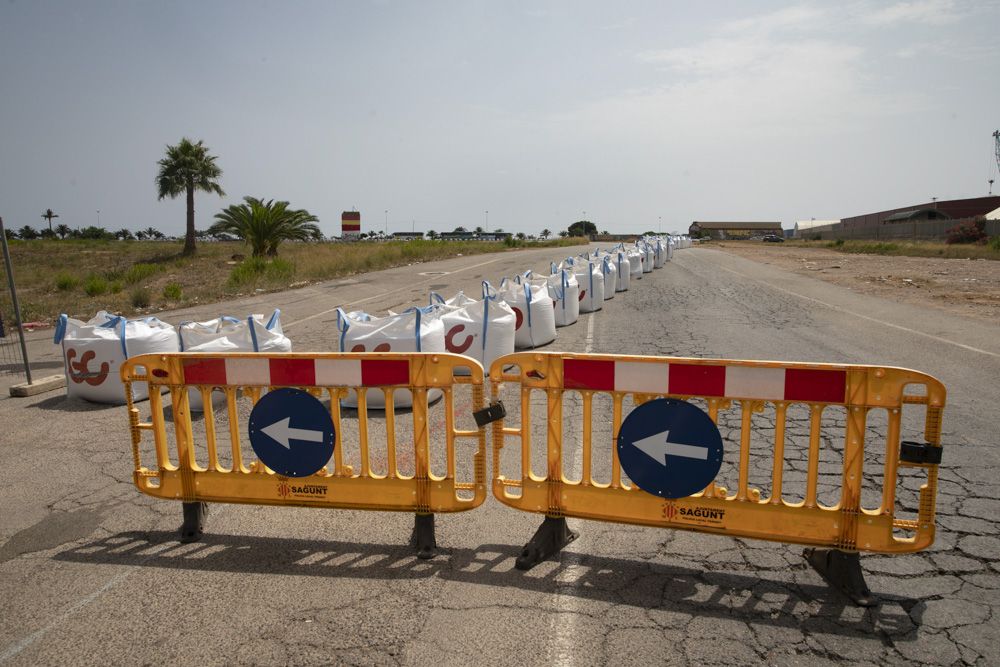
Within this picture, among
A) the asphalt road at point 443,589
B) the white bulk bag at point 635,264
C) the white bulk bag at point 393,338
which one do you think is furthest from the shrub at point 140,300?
the white bulk bag at point 635,264

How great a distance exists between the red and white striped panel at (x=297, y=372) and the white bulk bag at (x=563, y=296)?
8.84 m

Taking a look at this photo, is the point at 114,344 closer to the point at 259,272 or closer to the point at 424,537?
the point at 424,537

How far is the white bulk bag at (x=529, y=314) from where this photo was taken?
34.1ft

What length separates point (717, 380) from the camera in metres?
3.44

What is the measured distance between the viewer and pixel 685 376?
347cm

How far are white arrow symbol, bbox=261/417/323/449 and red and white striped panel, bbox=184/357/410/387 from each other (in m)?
Result: 0.27

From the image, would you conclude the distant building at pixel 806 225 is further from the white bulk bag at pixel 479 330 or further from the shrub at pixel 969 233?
the white bulk bag at pixel 479 330

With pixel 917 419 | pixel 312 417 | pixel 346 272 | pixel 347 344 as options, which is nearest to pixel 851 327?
pixel 917 419

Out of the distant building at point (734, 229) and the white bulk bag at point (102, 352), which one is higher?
the distant building at point (734, 229)

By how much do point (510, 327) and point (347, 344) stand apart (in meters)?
2.37

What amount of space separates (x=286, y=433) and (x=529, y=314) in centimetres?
678

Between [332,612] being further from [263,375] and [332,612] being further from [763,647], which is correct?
[763,647]

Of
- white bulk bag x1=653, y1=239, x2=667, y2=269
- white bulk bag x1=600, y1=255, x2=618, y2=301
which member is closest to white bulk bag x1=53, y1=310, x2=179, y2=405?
white bulk bag x1=600, y1=255, x2=618, y2=301

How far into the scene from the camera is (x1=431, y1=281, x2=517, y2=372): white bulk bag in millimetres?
8023
